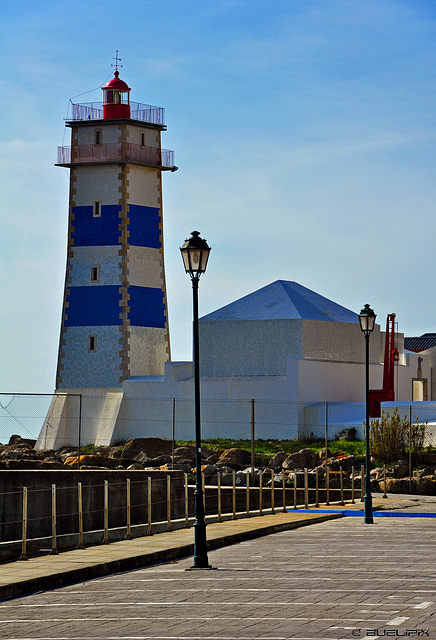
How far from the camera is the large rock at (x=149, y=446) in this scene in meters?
48.4

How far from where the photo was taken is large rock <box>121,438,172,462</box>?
48.4 meters

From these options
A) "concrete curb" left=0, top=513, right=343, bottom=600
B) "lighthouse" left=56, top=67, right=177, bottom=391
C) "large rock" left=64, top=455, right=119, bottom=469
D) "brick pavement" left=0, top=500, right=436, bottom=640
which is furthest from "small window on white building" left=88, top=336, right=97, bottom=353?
"brick pavement" left=0, top=500, right=436, bottom=640

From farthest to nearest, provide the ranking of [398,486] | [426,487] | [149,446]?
[149,446], [398,486], [426,487]

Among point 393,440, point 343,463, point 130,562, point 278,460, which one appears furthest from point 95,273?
point 130,562

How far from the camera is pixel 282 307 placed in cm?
5569

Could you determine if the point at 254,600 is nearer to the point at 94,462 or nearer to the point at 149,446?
the point at 94,462

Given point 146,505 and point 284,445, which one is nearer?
point 146,505

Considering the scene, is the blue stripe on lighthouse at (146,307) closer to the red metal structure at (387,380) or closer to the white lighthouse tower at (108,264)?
the white lighthouse tower at (108,264)

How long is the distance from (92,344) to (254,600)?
40.8 meters

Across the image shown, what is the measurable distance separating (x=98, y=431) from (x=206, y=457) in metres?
8.48

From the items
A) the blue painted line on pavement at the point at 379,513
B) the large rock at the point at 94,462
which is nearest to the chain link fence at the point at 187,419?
the large rock at the point at 94,462

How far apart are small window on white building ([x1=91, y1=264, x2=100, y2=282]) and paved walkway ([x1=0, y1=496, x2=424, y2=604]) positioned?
2979 cm

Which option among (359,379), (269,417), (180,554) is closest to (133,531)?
(180,554)

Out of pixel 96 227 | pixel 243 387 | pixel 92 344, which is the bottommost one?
pixel 243 387
